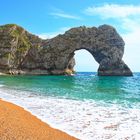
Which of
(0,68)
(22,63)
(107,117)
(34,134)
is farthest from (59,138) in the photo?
(22,63)

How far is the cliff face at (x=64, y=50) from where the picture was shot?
443 ft

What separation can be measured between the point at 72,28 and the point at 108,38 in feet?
60.2

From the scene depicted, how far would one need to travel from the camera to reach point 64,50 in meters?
137

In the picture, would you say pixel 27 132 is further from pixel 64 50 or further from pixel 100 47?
pixel 100 47

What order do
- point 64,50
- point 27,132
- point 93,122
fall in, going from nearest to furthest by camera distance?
point 27,132
point 93,122
point 64,50

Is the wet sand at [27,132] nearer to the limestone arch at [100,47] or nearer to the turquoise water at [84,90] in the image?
the turquoise water at [84,90]

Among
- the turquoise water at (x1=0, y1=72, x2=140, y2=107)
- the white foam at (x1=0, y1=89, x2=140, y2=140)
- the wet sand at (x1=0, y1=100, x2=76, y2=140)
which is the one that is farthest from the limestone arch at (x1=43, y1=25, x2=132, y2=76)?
the wet sand at (x1=0, y1=100, x2=76, y2=140)

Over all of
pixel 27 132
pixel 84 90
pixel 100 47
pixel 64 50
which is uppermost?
pixel 100 47

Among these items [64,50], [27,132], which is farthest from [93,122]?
[64,50]

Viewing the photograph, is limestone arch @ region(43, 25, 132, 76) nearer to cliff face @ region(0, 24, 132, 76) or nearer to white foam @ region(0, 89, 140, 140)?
cliff face @ region(0, 24, 132, 76)

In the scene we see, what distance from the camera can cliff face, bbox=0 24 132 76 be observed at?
13488 centimetres

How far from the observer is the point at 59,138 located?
13.1 meters

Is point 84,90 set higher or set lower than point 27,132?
higher

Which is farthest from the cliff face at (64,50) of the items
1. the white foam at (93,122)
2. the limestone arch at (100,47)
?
the white foam at (93,122)
